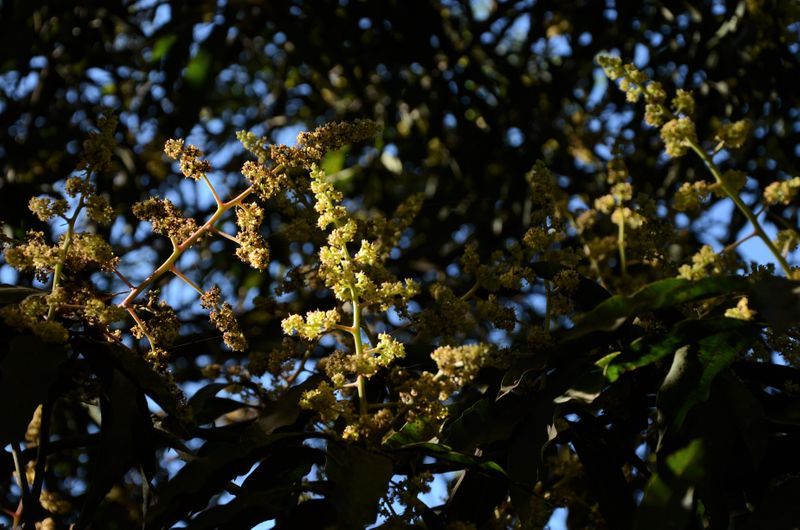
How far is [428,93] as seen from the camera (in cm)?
351

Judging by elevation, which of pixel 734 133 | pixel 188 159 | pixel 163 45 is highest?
pixel 163 45

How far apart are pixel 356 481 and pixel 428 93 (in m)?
2.54

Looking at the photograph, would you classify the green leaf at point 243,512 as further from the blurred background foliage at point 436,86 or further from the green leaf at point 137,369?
the blurred background foliage at point 436,86

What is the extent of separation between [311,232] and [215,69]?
1.42 m

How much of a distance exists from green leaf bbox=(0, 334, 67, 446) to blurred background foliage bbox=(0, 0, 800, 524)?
1.61m

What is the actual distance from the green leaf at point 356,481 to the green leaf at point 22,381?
345mm

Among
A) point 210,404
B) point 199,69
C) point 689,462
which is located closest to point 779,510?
point 689,462

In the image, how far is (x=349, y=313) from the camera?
5.94 ft

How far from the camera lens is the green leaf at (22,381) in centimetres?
108

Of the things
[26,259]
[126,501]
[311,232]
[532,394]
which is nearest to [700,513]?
[532,394]

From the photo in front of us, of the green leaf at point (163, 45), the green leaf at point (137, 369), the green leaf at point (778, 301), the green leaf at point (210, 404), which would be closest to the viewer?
the green leaf at point (778, 301)

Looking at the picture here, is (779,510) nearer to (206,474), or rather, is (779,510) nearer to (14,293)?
(206,474)

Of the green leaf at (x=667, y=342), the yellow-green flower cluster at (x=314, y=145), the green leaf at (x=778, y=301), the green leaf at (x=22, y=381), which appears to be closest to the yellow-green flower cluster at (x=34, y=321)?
the green leaf at (x=22, y=381)

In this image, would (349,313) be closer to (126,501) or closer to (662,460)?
(662,460)
